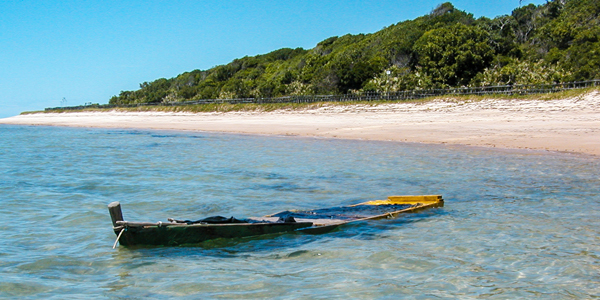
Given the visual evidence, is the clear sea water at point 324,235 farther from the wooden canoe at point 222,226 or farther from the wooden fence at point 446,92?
the wooden fence at point 446,92

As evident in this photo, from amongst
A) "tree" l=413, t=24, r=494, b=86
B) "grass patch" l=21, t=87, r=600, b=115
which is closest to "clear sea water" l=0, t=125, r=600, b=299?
"grass patch" l=21, t=87, r=600, b=115

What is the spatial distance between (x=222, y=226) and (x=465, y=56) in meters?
41.8

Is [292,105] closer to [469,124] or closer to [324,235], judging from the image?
[469,124]

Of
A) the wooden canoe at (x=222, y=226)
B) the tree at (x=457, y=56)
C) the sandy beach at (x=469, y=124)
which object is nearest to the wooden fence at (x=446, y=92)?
the sandy beach at (x=469, y=124)

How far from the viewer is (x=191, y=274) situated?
245 inches

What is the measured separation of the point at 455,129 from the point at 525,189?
14215mm

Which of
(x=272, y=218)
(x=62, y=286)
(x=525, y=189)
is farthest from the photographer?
(x=525, y=189)

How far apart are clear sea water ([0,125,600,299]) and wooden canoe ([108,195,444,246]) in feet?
0.50

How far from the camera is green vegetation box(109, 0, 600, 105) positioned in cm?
4144

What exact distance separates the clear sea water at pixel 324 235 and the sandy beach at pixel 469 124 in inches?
147

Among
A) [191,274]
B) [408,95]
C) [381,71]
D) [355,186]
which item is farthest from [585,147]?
[381,71]

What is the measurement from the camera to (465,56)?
45.0m

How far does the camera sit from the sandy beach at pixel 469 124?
20234 mm

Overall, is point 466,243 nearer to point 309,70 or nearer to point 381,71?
point 381,71
